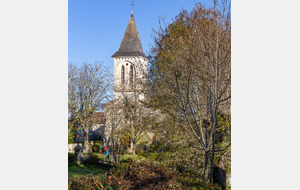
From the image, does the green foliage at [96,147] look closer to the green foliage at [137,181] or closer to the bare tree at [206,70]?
the bare tree at [206,70]

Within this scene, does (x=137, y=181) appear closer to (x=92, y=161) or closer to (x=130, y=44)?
(x=92, y=161)

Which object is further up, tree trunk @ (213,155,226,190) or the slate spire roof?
the slate spire roof

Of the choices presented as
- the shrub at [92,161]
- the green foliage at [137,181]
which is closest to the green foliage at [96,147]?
the shrub at [92,161]

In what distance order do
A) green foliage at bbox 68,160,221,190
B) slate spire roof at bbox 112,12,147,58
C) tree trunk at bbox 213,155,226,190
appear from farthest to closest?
slate spire roof at bbox 112,12,147,58 < tree trunk at bbox 213,155,226,190 < green foliage at bbox 68,160,221,190

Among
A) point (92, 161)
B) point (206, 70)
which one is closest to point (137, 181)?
point (206, 70)

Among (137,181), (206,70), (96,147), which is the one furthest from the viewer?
(96,147)

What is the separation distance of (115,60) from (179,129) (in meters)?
25.4

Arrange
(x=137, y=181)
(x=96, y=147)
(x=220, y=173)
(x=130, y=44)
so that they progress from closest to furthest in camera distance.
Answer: (x=137, y=181) < (x=220, y=173) < (x=96, y=147) < (x=130, y=44)

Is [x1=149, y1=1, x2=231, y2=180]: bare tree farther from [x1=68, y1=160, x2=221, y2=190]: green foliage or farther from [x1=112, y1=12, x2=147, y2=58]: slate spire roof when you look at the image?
[x1=112, y1=12, x2=147, y2=58]: slate spire roof

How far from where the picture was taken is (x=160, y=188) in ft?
13.6

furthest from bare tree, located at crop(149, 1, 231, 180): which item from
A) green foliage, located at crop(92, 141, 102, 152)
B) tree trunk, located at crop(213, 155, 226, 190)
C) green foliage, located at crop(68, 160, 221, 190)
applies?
green foliage, located at crop(92, 141, 102, 152)

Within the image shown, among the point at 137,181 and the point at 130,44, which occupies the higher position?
the point at 130,44
